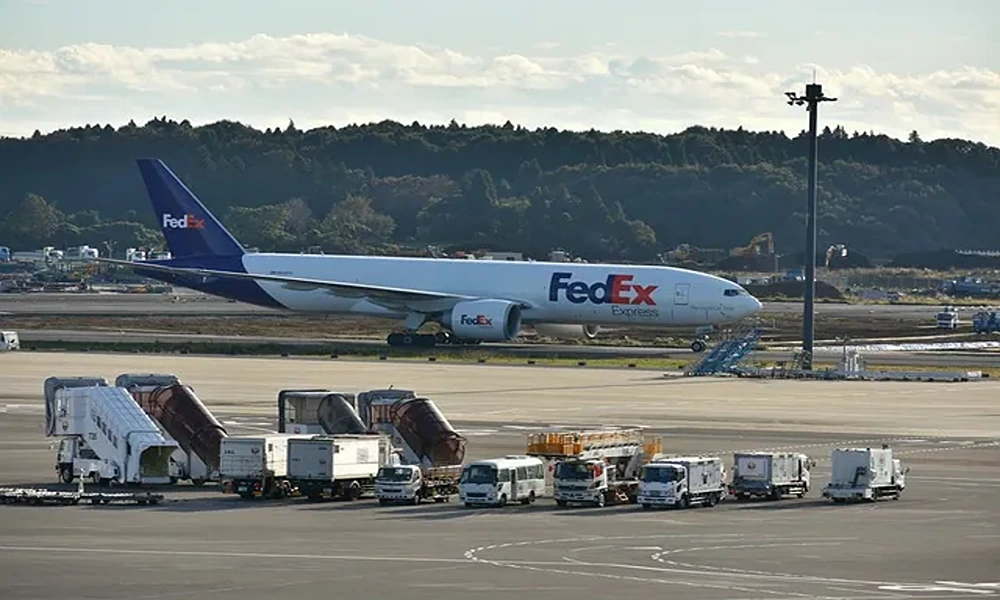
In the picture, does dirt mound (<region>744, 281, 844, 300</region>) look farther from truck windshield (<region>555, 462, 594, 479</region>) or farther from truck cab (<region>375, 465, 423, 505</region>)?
truck cab (<region>375, 465, 423, 505</region>)

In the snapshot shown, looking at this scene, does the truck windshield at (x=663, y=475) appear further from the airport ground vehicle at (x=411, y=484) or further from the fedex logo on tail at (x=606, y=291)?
the fedex logo on tail at (x=606, y=291)

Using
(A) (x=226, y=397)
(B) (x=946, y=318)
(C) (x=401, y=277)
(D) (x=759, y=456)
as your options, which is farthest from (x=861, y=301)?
(D) (x=759, y=456)

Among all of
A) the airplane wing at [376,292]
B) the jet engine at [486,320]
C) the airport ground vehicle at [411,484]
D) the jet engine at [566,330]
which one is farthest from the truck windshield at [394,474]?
the jet engine at [566,330]

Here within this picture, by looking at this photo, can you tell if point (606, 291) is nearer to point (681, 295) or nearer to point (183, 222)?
point (681, 295)

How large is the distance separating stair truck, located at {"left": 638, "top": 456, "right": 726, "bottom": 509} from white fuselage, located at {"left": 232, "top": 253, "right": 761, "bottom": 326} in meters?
54.2

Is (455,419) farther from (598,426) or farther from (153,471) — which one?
(153,471)

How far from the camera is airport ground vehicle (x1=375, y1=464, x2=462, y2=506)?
45.9 m

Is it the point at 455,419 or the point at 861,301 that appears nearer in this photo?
the point at 455,419

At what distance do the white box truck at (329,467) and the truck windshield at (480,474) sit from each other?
3.01m

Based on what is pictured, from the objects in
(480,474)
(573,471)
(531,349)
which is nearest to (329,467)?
(480,474)

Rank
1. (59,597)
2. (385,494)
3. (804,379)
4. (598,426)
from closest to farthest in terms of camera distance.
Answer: (59,597) → (385,494) → (598,426) → (804,379)

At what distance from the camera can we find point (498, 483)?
4541cm

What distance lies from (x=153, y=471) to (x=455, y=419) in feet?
64.6

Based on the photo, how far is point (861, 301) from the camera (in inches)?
7515
